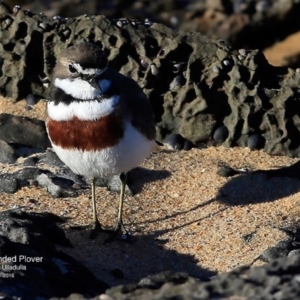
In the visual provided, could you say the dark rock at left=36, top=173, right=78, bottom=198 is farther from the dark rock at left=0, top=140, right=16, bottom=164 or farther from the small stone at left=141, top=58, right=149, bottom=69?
the small stone at left=141, top=58, right=149, bottom=69

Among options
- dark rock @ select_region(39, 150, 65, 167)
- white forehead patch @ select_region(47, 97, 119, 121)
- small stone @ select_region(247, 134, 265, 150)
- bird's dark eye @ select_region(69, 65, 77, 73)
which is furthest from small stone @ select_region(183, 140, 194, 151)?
bird's dark eye @ select_region(69, 65, 77, 73)

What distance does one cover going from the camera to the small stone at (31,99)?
26.9 ft

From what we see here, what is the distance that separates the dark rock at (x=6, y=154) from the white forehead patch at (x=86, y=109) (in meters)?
1.26

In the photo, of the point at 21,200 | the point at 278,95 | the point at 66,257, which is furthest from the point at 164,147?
the point at 66,257

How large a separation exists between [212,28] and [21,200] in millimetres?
6106

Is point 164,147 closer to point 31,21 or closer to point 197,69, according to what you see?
point 197,69

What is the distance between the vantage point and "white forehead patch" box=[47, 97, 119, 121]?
5.98 metres

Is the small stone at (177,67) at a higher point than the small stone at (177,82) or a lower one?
higher

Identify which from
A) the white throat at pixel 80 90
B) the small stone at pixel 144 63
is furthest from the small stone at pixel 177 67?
the white throat at pixel 80 90

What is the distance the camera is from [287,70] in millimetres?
8102

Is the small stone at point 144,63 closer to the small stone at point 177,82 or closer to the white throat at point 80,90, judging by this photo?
the small stone at point 177,82

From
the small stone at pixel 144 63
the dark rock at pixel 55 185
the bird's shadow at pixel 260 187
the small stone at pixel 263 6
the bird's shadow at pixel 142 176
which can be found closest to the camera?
the dark rock at pixel 55 185

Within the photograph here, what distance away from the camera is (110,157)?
20.0 ft

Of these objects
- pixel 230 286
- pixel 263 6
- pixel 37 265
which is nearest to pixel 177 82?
pixel 37 265
